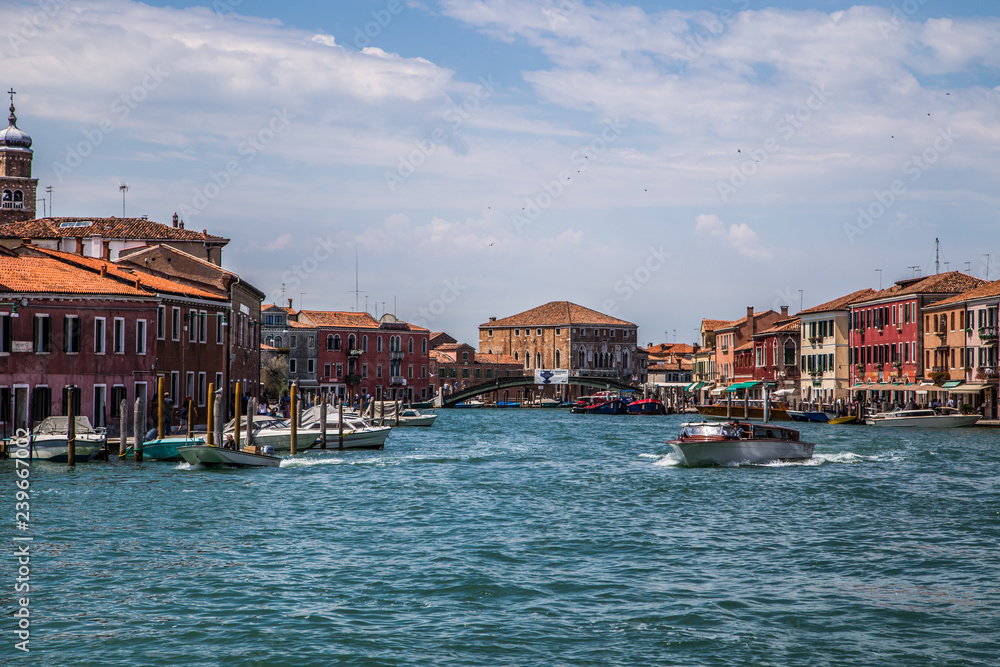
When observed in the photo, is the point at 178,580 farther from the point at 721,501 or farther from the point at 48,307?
the point at 48,307

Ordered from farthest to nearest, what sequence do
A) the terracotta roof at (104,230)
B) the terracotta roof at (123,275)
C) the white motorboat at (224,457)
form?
the terracotta roof at (104,230) → the terracotta roof at (123,275) → the white motorboat at (224,457)

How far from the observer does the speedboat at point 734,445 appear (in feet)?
99.7

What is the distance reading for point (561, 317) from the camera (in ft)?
375

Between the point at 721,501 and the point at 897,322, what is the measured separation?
4428cm

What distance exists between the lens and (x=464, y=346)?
11481 centimetres

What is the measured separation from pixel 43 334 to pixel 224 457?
730 centimetres

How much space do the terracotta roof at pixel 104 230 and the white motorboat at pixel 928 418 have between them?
3130 cm

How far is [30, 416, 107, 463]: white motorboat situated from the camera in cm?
2766

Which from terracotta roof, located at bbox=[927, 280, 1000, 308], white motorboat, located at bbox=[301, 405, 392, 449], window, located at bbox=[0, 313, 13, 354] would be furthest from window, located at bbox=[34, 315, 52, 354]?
terracotta roof, located at bbox=[927, 280, 1000, 308]

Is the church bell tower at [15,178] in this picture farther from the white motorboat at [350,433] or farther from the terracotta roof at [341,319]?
the white motorboat at [350,433]

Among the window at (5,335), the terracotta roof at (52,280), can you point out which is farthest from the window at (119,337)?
the window at (5,335)

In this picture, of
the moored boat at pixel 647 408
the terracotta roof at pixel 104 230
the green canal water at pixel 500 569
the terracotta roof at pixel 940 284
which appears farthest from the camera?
the moored boat at pixel 647 408

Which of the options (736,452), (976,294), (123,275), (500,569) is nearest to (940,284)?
(976,294)

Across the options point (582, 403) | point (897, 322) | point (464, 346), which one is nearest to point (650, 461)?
point (897, 322)
